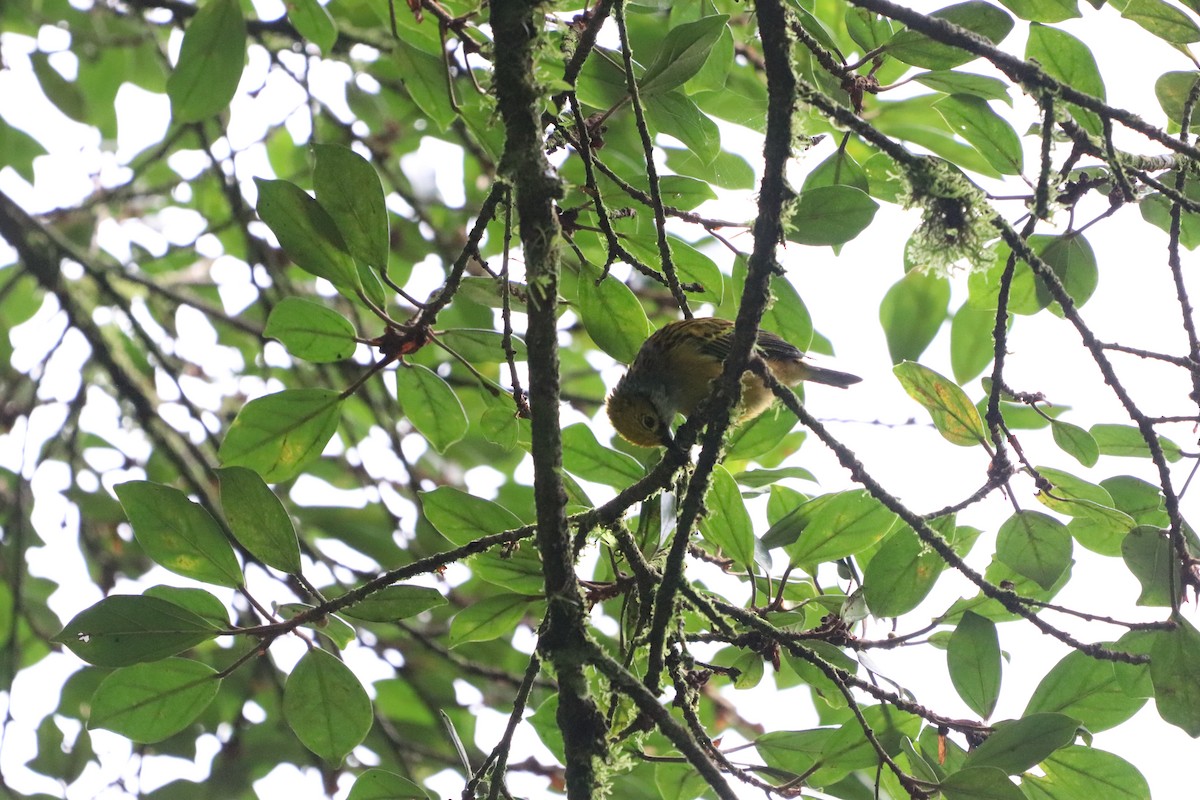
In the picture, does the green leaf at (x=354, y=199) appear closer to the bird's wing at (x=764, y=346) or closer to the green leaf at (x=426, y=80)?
the green leaf at (x=426, y=80)

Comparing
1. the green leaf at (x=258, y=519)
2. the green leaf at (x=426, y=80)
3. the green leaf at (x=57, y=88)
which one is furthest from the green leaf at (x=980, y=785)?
the green leaf at (x=57, y=88)

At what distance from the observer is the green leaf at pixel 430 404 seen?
7.49 ft

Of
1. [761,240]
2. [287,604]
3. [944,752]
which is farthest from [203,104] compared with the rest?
[944,752]

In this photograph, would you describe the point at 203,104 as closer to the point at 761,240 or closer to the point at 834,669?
the point at 761,240

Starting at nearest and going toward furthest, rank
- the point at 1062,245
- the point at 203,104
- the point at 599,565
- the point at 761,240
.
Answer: the point at 761,240, the point at 1062,245, the point at 203,104, the point at 599,565

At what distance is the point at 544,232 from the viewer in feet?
5.00

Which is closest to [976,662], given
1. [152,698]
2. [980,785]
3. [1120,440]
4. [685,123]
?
[980,785]

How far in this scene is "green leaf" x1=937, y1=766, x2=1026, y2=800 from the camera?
1726mm

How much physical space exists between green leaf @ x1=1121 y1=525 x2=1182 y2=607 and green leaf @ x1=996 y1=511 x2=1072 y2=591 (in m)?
0.12

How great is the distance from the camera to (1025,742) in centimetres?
183

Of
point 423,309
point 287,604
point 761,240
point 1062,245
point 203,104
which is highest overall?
point 203,104

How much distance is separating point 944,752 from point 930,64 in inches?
57.4

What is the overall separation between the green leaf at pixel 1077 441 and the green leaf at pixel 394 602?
1.38m

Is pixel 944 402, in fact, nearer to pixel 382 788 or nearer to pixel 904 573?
pixel 904 573
